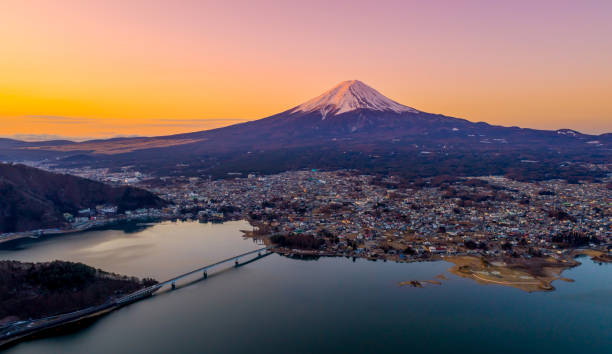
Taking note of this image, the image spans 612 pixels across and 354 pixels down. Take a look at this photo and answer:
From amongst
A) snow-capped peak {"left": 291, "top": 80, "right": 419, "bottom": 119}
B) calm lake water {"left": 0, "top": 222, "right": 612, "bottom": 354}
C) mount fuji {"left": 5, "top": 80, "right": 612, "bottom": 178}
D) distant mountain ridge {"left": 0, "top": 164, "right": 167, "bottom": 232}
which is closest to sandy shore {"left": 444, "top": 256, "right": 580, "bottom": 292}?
calm lake water {"left": 0, "top": 222, "right": 612, "bottom": 354}

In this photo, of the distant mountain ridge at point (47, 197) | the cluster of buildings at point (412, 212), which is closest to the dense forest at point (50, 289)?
the cluster of buildings at point (412, 212)

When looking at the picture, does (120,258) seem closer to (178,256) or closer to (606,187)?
(178,256)

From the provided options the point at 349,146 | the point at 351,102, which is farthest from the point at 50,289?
the point at 351,102

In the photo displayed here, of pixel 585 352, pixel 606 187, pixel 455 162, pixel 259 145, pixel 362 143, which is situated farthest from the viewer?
pixel 259 145

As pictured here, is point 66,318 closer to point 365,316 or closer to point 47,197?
point 365,316

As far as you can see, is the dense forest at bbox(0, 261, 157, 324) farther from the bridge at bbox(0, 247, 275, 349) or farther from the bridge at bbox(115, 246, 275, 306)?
the bridge at bbox(115, 246, 275, 306)

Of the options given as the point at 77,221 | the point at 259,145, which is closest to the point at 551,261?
the point at 77,221
